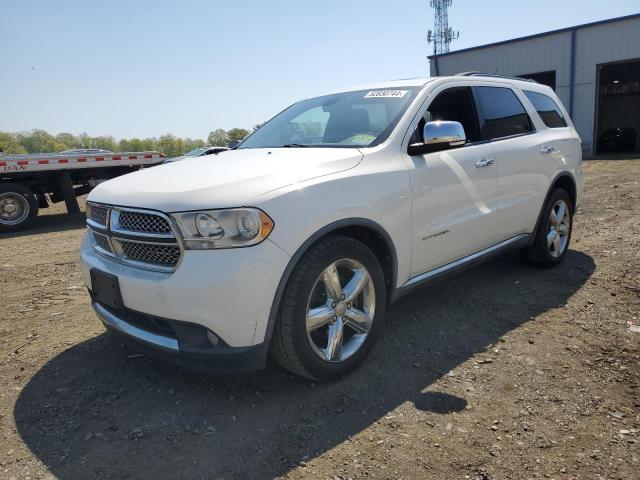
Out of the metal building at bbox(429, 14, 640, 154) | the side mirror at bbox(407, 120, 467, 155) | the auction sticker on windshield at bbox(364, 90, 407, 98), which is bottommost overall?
the side mirror at bbox(407, 120, 467, 155)

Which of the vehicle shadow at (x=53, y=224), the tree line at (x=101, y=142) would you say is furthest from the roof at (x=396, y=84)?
the tree line at (x=101, y=142)

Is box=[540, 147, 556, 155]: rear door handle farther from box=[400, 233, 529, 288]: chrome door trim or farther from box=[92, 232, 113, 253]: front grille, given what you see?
box=[92, 232, 113, 253]: front grille

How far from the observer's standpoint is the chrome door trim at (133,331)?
2512mm

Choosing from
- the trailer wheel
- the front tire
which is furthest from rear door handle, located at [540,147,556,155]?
the trailer wheel

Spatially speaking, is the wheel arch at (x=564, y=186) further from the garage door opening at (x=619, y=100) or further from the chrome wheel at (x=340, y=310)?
the garage door opening at (x=619, y=100)

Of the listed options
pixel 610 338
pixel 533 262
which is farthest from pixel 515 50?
pixel 610 338

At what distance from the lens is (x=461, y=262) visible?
372 centimetres

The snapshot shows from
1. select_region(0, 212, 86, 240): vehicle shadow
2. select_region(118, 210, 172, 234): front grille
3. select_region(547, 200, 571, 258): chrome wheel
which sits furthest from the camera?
select_region(0, 212, 86, 240): vehicle shadow

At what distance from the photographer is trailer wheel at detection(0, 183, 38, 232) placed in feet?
30.0

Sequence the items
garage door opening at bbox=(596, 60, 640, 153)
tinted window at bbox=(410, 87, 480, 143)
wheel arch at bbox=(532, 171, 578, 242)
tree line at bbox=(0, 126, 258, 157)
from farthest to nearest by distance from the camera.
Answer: tree line at bbox=(0, 126, 258, 157), garage door opening at bbox=(596, 60, 640, 153), wheel arch at bbox=(532, 171, 578, 242), tinted window at bbox=(410, 87, 480, 143)

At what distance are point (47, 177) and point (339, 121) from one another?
8.40m

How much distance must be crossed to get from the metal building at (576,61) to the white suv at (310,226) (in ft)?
63.3

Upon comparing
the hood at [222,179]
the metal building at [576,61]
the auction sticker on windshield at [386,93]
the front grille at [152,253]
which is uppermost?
the metal building at [576,61]

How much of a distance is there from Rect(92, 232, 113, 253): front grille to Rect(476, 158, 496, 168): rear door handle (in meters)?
2.63
